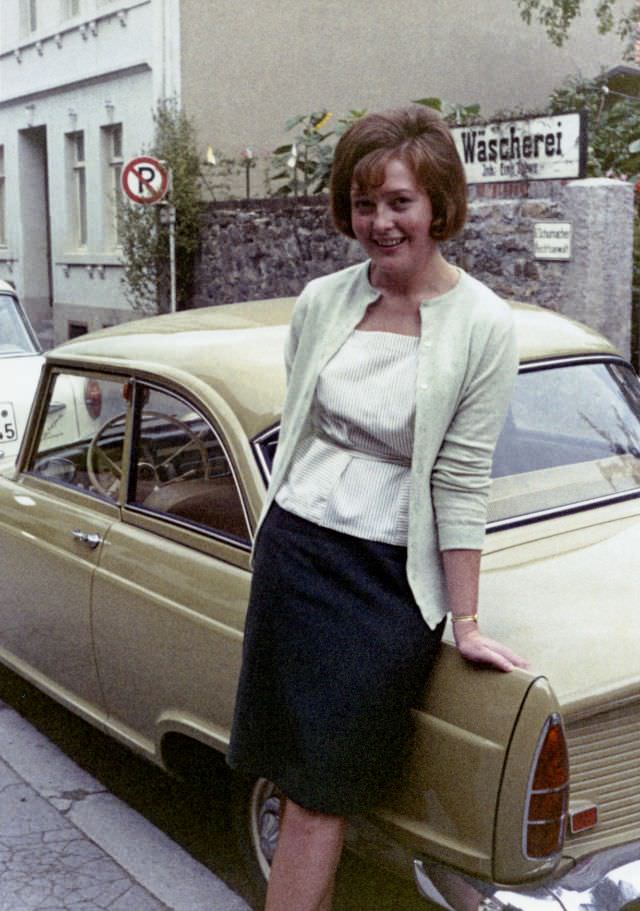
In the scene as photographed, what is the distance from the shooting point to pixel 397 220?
99.0 inches

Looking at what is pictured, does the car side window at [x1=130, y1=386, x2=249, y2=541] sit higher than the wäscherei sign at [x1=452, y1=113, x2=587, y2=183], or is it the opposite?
the wäscherei sign at [x1=452, y1=113, x2=587, y2=183]

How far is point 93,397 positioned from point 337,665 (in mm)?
2011

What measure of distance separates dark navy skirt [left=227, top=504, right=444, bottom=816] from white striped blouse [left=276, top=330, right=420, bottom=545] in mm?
46

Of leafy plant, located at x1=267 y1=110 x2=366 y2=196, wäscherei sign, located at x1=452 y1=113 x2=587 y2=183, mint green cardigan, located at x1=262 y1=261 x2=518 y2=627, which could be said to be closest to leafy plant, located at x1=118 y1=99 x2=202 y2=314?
leafy plant, located at x1=267 y1=110 x2=366 y2=196

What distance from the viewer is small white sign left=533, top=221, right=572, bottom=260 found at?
1128cm

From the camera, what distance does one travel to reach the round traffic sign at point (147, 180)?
1612 centimetres

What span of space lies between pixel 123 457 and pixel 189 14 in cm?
1675

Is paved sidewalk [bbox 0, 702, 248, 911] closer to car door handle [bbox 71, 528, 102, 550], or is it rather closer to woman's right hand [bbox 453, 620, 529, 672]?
car door handle [bbox 71, 528, 102, 550]

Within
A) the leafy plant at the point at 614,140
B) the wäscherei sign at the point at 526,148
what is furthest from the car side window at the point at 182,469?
the leafy plant at the point at 614,140

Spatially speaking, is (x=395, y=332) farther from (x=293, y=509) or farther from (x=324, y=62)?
(x=324, y=62)

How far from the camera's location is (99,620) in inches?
151

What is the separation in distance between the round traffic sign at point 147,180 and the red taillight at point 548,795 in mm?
14454

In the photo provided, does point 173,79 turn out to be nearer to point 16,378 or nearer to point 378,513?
point 16,378

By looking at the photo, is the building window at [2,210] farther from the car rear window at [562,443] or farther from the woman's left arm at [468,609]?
the woman's left arm at [468,609]
